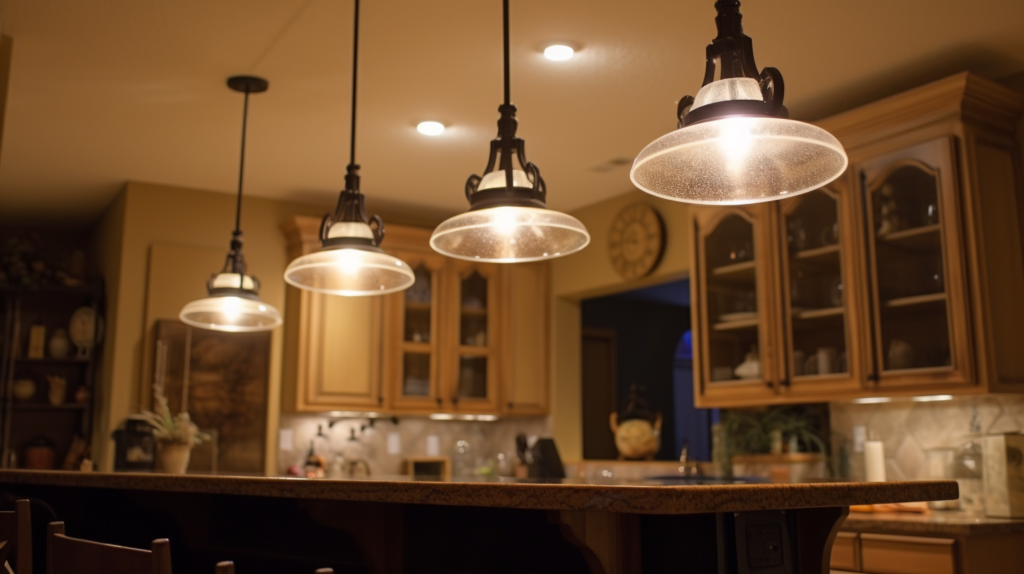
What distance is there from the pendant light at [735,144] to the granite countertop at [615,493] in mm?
641

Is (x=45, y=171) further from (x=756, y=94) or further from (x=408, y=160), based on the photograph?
(x=756, y=94)

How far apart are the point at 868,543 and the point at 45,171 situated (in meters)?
4.33

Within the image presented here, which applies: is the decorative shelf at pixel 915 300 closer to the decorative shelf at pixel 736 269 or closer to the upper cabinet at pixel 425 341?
the decorative shelf at pixel 736 269

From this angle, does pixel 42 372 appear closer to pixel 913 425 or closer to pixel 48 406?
pixel 48 406

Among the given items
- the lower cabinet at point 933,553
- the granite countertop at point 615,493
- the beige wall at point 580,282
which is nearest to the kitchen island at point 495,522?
the granite countertop at point 615,493

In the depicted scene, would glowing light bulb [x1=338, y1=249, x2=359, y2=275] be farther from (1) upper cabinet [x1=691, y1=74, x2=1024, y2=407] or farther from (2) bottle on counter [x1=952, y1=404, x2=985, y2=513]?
(2) bottle on counter [x1=952, y1=404, x2=985, y2=513]

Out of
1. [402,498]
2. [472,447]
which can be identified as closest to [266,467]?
[472,447]

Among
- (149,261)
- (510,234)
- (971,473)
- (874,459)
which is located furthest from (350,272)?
(149,261)

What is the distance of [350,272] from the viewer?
281cm

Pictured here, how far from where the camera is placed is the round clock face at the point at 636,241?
199 inches

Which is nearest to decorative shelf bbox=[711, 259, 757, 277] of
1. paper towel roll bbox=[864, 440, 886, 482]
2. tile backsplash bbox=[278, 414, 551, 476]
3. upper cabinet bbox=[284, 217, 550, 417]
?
paper towel roll bbox=[864, 440, 886, 482]

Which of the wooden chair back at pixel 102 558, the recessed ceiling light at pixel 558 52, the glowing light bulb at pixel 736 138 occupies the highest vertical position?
the recessed ceiling light at pixel 558 52

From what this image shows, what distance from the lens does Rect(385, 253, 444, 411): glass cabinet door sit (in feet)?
17.7

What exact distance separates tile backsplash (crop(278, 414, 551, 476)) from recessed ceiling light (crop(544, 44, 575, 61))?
9.19 ft
